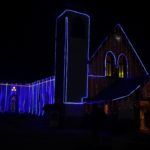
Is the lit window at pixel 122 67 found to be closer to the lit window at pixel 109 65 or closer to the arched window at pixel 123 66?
the arched window at pixel 123 66

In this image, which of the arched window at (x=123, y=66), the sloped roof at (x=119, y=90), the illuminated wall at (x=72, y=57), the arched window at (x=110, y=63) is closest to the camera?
the sloped roof at (x=119, y=90)

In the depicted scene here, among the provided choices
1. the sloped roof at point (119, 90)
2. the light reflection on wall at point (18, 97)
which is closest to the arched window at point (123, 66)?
the sloped roof at point (119, 90)

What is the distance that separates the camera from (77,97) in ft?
86.0

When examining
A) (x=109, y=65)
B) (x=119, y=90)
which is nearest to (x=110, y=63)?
(x=109, y=65)

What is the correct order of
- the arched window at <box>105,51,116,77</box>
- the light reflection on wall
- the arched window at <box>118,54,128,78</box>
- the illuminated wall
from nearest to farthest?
the illuminated wall → the arched window at <box>105,51,116,77</box> → the arched window at <box>118,54,128,78</box> → the light reflection on wall

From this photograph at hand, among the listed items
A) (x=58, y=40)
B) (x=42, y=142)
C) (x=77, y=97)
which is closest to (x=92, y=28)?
(x=58, y=40)

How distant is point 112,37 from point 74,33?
4099 mm

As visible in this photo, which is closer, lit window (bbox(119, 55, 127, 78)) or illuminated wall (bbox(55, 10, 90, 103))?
illuminated wall (bbox(55, 10, 90, 103))

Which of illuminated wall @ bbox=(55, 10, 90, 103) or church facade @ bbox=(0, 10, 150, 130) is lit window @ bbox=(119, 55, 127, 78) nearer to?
church facade @ bbox=(0, 10, 150, 130)

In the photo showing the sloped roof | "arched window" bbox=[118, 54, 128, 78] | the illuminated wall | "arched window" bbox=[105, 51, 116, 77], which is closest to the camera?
the sloped roof

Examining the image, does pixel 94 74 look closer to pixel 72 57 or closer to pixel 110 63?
pixel 110 63

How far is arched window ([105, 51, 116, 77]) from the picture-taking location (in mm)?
28884

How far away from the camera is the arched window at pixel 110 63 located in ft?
94.8

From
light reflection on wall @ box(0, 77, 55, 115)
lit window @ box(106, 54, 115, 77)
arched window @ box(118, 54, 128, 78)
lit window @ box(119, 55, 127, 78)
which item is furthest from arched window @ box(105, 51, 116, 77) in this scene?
light reflection on wall @ box(0, 77, 55, 115)
